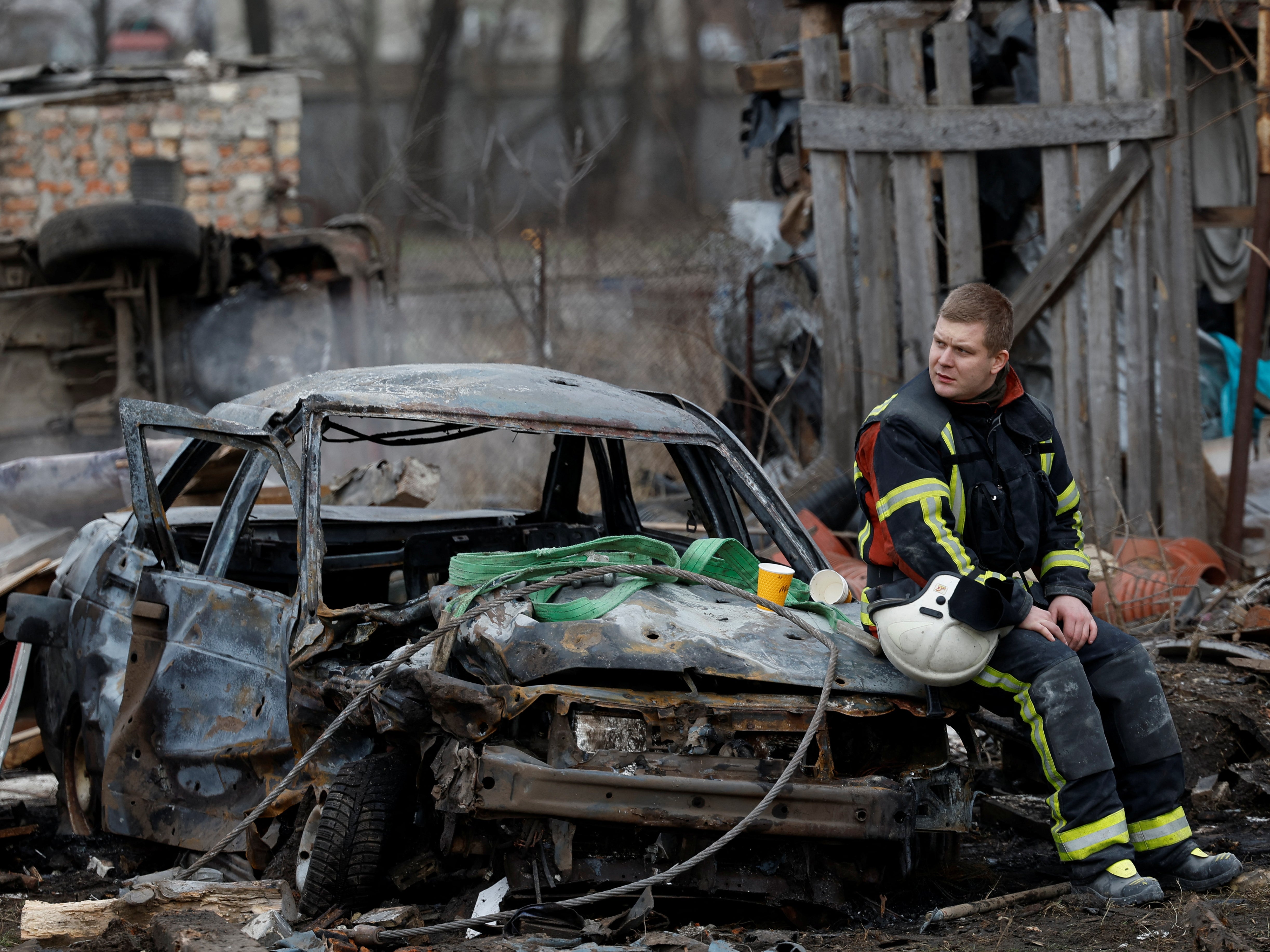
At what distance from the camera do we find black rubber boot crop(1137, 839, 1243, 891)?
371cm

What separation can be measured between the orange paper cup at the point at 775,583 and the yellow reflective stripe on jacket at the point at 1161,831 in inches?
48.0

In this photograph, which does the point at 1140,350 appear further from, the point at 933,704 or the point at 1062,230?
the point at 933,704

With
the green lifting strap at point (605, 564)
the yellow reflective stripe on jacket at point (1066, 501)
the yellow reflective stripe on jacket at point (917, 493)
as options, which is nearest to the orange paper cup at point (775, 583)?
the green lifting strap at point (605, 564)

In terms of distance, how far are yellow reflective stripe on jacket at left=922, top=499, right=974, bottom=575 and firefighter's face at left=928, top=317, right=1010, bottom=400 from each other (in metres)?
0.38

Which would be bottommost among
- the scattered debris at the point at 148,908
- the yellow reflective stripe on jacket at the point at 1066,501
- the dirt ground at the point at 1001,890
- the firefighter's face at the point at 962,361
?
the dirt ground at the point at 1001,890

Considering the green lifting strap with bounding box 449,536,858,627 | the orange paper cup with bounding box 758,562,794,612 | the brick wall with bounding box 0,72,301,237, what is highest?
the brick wall with bounding box 0,72,301,237

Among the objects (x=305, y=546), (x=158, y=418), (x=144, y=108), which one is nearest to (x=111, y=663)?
(x=158, y=418)

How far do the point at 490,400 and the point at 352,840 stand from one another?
1515mm

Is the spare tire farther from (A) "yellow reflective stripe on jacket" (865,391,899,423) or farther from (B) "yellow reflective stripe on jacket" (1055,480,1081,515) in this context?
(B) "yellow reflective stripe on jacket" (1055,480,1081,515)

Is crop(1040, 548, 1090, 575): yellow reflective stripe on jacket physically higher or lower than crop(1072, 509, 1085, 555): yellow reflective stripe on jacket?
lower

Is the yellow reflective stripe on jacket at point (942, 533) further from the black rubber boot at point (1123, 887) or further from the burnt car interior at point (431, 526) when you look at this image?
the burnt car interior at point (431, 526)

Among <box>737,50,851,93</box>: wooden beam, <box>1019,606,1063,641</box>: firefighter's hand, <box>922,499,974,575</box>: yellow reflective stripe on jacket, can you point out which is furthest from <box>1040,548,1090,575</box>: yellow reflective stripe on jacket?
<box>737,50,851,93</box>: wooden beam

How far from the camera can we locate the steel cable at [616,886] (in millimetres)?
3416

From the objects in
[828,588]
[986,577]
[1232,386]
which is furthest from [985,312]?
[1232,386]
